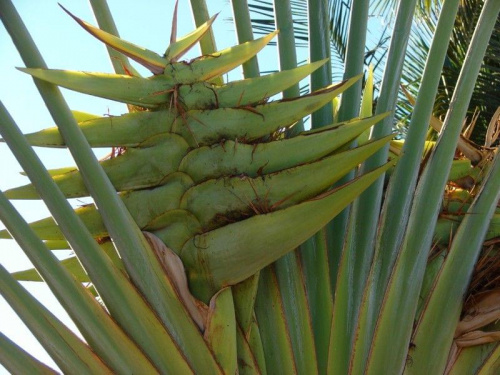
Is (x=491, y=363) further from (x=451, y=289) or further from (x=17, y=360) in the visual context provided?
(x=17, y=360)

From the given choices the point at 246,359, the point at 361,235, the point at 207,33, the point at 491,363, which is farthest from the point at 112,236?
the point at 491,363

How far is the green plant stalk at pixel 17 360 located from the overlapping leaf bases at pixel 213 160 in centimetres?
29

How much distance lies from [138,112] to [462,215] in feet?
2.11

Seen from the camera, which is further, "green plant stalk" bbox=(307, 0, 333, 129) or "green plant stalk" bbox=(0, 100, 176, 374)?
"green plant stalk" bbox=(307, 0, 333, 129)

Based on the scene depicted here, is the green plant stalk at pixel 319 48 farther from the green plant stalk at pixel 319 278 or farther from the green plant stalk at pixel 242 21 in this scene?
the green plant stalk at pixel 242 21

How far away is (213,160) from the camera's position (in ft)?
4.82

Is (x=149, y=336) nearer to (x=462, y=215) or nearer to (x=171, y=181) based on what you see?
(x=171, y=181)

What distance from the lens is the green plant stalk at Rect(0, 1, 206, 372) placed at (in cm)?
131

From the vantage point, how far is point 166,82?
1.57 meters

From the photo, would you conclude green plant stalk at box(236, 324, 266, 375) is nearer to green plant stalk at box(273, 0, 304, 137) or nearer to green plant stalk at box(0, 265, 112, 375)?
green plant stalk at box(0, 265, 112, 375)

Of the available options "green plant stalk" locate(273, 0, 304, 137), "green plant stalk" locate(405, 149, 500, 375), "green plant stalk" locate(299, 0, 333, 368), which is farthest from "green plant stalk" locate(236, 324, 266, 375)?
"green plant stalk" locate(273, 0, 304, 137)

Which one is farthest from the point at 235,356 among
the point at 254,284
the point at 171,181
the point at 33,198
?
the point at 33,198

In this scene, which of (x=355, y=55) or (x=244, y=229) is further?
(x=355, y=55)

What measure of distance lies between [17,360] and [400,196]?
0.74 m
